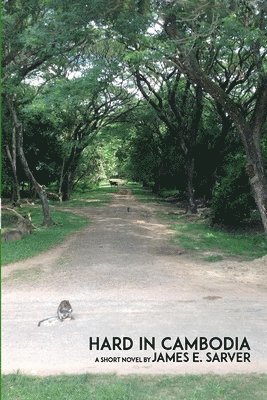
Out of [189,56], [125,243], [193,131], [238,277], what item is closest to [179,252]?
[125,243]

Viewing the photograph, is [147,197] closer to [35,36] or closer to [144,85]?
[144,85]

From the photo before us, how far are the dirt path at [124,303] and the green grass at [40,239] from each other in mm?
453

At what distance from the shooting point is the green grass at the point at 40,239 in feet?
42.4

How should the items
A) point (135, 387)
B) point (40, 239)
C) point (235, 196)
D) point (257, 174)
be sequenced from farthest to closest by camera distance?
1. point (235, 196)
2. point (40, 239)
3. point (257, 174)
4. point (135, 387)

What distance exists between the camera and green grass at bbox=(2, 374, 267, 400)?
16.1 feet

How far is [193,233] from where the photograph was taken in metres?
17.4

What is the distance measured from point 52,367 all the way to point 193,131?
61.2 ft

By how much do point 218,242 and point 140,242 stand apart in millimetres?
2425

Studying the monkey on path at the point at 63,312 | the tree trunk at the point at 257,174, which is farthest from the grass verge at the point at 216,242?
the monkey on path at the point at 63,312

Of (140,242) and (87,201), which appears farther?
(87,201)

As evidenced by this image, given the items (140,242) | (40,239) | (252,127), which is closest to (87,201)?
(40,239)

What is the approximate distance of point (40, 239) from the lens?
600 inches

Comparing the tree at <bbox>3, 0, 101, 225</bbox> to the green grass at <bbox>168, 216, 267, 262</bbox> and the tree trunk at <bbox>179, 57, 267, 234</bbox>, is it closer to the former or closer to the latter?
the tree trunk at <bbox>179, 57, 267, 234</bbox>

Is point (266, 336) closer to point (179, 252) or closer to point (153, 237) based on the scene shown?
point (179, 252)
